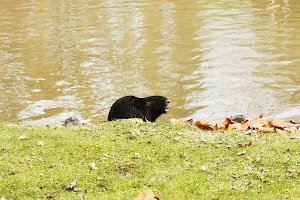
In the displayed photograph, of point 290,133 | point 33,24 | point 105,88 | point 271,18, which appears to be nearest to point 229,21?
point 271,18

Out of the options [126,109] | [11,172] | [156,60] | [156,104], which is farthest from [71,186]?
[156,60]

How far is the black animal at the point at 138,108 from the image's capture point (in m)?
8.59

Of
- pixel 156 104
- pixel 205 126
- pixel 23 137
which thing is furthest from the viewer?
pixel 156 104

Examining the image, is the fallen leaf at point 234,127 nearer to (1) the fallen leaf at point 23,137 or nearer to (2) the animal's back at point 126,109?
(2) the animal's back at point 126,109

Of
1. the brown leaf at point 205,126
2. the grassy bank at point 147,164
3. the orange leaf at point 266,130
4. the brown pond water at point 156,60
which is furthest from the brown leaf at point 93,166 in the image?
the brown pond water at point 156,60

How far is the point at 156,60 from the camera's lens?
1478 centimetres

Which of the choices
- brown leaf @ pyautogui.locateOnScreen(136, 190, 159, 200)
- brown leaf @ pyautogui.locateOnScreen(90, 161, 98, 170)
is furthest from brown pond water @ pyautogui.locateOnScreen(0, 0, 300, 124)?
brown leaf @ pyautogui.locateOnScreen(136, 190, 159, 200)

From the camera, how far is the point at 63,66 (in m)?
14.7

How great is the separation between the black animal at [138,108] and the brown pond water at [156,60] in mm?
1294

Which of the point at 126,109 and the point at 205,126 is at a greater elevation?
the point at 205,126

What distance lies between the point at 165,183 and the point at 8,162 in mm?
1509

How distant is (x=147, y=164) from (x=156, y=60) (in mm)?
9816

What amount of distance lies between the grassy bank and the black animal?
2451 millimetres

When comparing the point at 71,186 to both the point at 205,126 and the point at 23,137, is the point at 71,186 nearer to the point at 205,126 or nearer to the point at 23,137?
the point at 23,137
